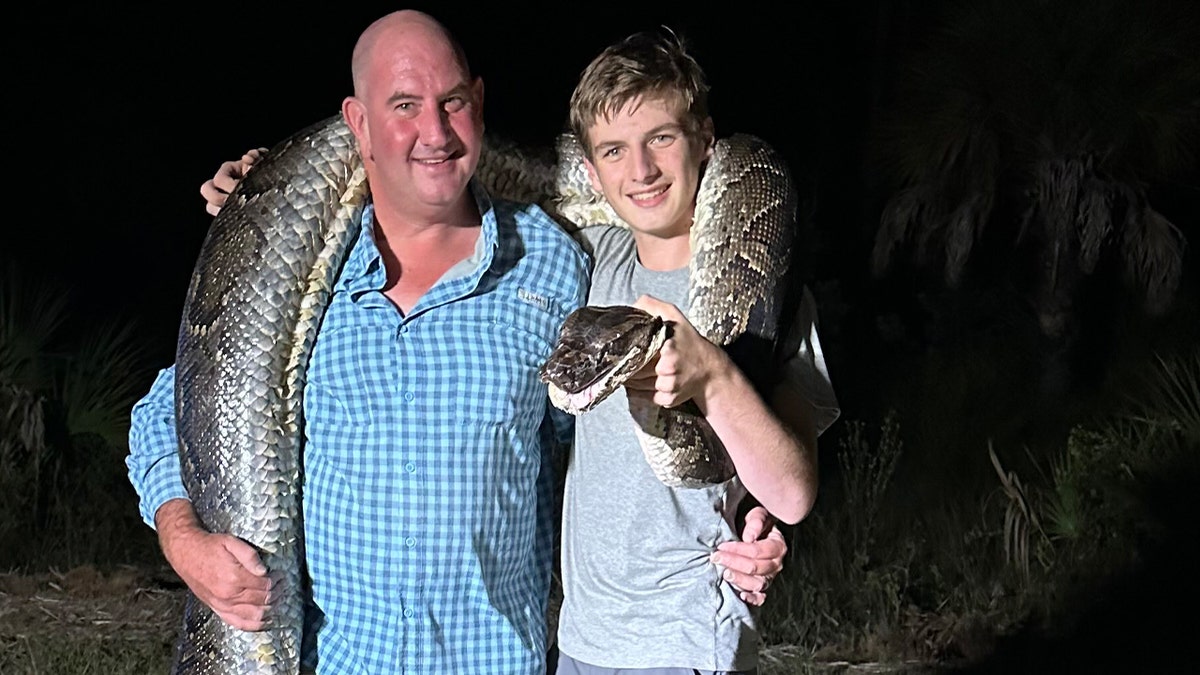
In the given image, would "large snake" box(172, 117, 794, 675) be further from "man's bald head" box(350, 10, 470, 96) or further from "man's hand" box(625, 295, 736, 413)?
"man's hand" box(625, 295, 736, 413)

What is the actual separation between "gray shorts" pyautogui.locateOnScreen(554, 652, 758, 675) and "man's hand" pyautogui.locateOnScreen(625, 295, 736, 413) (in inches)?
23.1

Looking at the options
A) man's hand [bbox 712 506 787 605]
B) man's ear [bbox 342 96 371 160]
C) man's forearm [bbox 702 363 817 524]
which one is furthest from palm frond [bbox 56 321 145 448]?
man's forearm [bbox 702 363 817 524]

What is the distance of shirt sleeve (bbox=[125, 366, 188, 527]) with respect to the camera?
10.8ft

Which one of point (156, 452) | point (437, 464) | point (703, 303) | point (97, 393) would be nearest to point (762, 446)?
point (703, 303)

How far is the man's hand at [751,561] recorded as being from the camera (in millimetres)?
2807

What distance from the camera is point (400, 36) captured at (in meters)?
3.05

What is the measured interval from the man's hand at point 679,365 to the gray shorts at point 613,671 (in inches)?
23.1

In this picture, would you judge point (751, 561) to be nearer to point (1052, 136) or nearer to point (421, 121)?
point (421, 121)

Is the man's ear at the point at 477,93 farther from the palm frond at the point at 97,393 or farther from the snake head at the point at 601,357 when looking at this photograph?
the palm frond at the point at 97,393

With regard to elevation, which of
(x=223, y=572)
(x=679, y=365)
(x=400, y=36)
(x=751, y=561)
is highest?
(x=400, y=36)

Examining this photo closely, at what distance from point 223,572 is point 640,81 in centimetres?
141

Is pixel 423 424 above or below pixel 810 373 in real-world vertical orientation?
above

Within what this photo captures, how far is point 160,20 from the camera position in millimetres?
11891

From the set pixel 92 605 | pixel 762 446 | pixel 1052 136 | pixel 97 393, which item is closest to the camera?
pixel 762 446
